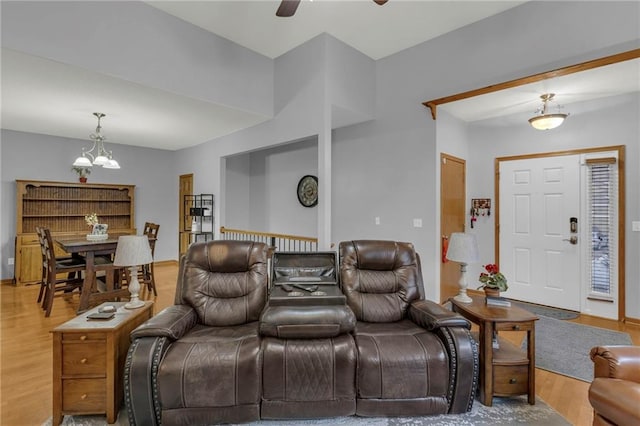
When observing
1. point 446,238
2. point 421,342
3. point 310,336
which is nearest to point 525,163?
point 446,238

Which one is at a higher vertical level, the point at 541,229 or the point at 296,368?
the point at 541,229

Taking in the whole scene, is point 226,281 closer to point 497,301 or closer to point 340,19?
point 497,301

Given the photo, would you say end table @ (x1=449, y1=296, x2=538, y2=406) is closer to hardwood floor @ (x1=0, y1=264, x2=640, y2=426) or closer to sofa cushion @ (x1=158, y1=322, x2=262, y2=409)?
hardwood floor @ (x1=0, y1=264, x2=640, y2=426)

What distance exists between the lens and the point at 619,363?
149cm

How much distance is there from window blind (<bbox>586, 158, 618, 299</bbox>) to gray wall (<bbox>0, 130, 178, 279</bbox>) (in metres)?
7.52

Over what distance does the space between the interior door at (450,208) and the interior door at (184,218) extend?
16.6 feet

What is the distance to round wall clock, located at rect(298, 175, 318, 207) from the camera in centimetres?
561

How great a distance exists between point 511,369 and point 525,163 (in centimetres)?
330

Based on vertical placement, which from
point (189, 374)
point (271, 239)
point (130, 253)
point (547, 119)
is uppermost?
point (547, 119)

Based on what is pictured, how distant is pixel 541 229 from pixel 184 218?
21.7 feet

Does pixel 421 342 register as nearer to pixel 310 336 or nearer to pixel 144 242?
pixel 310 336

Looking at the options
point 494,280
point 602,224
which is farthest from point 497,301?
point 602,224

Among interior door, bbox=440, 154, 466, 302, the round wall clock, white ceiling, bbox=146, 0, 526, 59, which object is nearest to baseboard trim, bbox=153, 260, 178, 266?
the round wall clock

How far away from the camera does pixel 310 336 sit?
2010 mm
